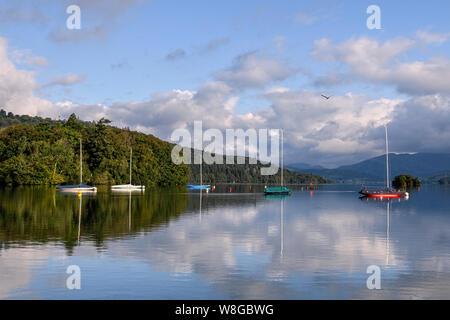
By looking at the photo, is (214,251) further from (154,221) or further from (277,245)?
(154,221)

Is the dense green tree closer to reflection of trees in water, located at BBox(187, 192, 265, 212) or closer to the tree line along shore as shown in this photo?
the tree line along shore

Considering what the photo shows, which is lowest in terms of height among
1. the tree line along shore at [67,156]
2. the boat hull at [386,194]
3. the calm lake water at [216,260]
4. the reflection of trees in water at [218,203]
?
the calm lake water at [216,260]

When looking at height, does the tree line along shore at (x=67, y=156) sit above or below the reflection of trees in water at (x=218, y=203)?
above

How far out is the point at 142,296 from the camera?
1622 centimetres

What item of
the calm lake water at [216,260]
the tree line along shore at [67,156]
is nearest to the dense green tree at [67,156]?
the tree line along shore at [67,156]

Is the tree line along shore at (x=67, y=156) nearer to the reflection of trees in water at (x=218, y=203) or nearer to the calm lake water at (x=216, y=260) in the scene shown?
the reflection of trees in water at (x=218, y=203)

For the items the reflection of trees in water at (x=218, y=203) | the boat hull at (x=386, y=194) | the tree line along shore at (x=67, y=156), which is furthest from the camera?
the tree line along shore at (x=67, y=156)

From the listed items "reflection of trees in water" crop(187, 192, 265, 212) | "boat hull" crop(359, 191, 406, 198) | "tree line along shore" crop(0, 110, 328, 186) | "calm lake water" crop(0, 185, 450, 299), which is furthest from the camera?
"tree line along shore" crop(0, 110, 328, 186)

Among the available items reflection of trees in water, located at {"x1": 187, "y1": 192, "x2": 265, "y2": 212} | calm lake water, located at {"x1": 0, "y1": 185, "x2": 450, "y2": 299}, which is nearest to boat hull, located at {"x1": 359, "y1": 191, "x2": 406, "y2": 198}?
reflection of trees in water, located at {"x1": 187, "y1": 192, "x2": 265, "y2": 212}

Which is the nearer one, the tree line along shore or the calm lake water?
the calm lake water

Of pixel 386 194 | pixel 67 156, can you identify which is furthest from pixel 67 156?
pixel 386 194

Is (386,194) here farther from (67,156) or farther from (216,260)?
(67,156)
